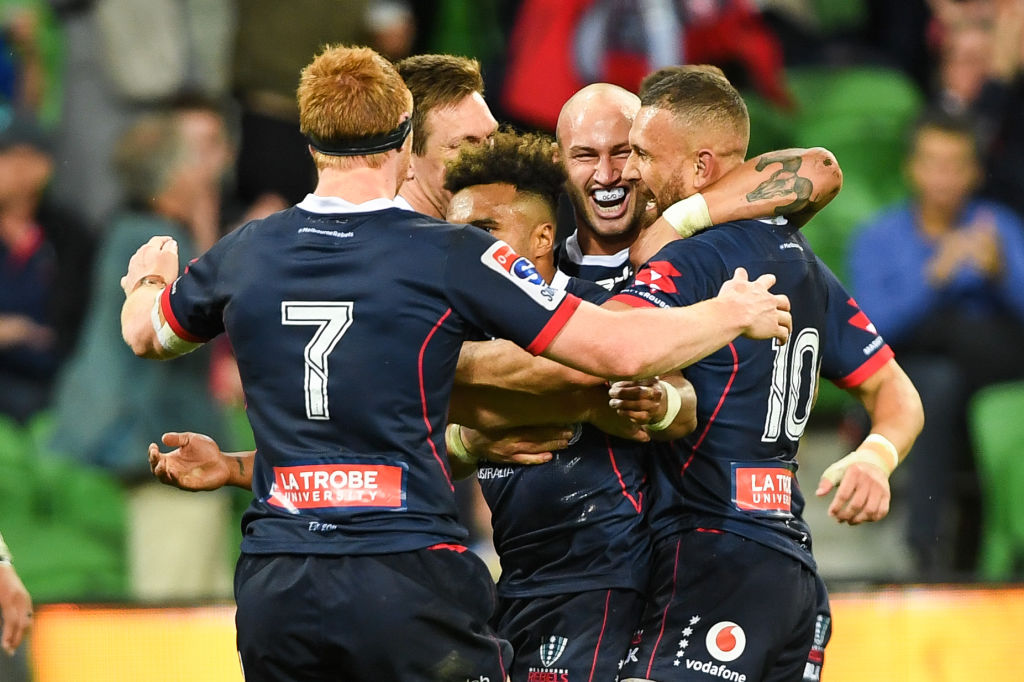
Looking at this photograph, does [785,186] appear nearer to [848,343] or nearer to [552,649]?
[848,343]

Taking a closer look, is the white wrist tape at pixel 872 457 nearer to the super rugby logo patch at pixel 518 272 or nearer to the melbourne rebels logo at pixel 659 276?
the melbourne rebels logo at pixel 659 276

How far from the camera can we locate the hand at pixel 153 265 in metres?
4.51

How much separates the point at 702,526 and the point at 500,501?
0.69 metres

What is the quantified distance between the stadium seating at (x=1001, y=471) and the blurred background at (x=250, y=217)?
0.04 feet

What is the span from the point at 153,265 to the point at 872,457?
2.18m

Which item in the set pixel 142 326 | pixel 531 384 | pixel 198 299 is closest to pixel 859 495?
pixel 531 384

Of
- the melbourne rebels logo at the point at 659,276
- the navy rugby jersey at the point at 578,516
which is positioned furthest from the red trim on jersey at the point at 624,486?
→ the melbourne rebels logo at the point at 659,276

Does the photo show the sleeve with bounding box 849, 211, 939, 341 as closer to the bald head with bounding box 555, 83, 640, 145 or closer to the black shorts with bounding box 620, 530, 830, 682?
the bald head with bounding box 555, 83, 640, 145

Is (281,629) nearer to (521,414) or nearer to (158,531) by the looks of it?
(521,414)

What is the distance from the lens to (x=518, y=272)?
154 inches

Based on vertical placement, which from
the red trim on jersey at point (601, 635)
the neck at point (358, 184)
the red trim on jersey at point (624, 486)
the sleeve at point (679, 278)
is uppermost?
the neck at point (358, 184)

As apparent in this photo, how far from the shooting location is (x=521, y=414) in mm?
4461

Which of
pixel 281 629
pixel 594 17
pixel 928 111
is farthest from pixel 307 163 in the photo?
pixel 281 629

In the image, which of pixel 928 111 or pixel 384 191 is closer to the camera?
pixel 384 191
